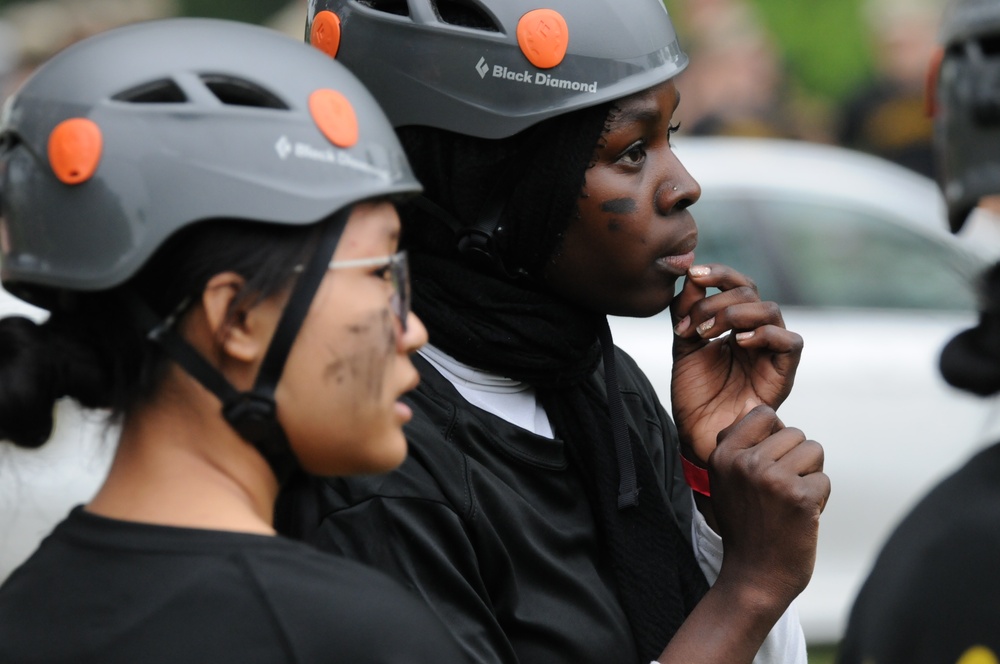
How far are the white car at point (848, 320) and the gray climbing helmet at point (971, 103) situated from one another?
422 centimetres

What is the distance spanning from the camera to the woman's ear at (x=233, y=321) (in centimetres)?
200

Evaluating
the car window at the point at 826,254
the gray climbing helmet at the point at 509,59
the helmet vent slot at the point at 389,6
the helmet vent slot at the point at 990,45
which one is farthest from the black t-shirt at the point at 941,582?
the car window at the point at 826,254

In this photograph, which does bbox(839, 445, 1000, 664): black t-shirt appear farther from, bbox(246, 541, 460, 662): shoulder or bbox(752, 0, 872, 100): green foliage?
bbox(752, 0, 872, 100): green foliage

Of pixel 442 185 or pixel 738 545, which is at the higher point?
pixel 442 185

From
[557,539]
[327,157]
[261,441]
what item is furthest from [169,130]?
[557,539]

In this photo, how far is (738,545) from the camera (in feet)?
8.58

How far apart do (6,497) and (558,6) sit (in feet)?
8.04

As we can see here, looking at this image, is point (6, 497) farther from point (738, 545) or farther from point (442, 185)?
point (738, 545)

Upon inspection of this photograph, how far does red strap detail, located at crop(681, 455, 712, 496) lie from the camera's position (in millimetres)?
2875

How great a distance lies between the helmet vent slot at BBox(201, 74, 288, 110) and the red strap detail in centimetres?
121

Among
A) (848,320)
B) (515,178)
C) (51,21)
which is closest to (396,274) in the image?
(515,178)

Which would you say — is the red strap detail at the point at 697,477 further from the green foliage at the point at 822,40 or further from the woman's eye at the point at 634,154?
the green foliage at the point at 822,40

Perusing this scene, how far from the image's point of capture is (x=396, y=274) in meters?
2.15

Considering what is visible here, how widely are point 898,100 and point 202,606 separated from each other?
9466 mm
